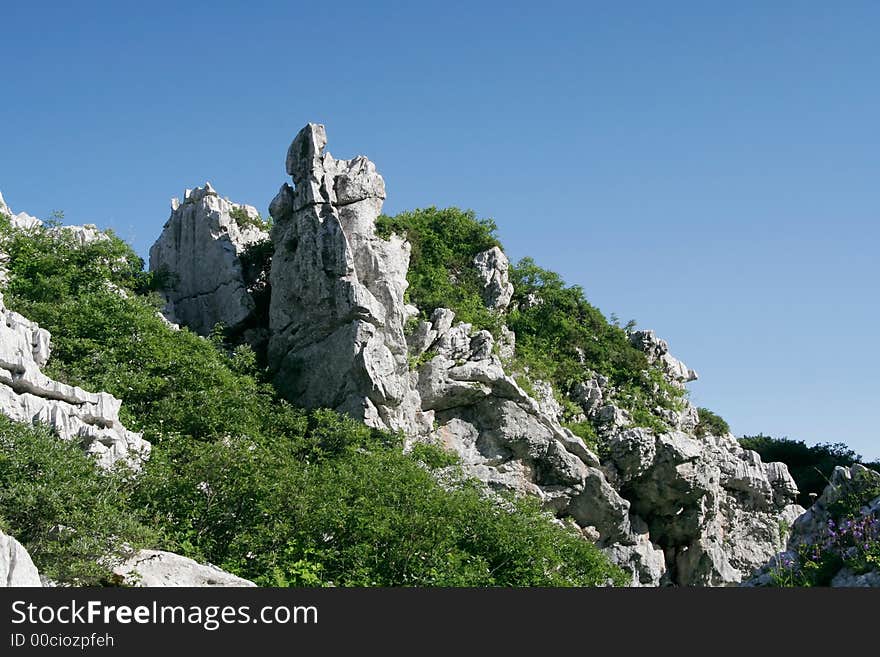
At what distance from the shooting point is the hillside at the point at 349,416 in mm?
19641

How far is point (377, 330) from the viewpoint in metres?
29.7

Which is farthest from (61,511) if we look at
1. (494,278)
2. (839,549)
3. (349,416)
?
(494,278)

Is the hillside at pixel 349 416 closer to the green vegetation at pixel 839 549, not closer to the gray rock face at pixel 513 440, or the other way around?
the gray rock face at pixel 513 440

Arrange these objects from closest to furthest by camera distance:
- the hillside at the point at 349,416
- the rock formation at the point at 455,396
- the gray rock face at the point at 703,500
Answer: the hillside at the point at 349,416, the rock formation at the point at 455,396, the gray rock face at the point at 703,500

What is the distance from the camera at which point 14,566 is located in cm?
1247

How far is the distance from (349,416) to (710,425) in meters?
19.1

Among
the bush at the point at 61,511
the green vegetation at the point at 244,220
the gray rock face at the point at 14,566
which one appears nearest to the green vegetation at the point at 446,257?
the green vegetation at the point at 244,220

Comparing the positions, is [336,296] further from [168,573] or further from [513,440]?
[168,573]

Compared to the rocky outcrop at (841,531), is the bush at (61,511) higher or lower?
higher

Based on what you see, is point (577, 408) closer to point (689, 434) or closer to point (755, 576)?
point (689, 434)

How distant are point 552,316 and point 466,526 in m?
17.7

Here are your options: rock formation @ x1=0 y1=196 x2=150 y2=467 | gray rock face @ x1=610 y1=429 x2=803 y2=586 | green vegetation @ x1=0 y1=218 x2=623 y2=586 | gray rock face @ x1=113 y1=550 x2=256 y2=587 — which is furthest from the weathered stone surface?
gray rock face @ x1=113 y1=550 x2=256 y2=587

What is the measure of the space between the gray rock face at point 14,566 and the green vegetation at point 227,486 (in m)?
2.50

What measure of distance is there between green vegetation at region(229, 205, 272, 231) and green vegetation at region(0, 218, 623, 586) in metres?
6.36
